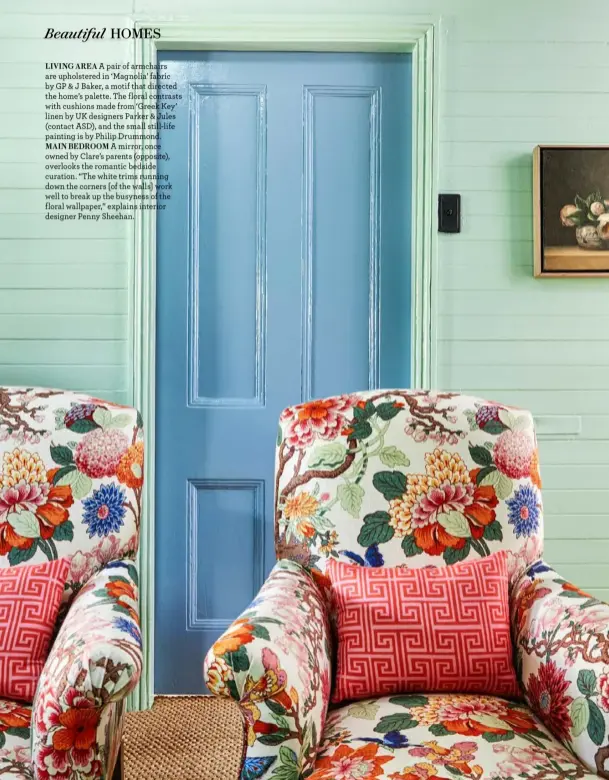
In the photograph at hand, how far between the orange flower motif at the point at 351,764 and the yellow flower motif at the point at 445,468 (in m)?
0.56

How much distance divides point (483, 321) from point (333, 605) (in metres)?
0.97

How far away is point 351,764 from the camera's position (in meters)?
1.06

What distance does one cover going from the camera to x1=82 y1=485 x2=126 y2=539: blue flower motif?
4.95 feet

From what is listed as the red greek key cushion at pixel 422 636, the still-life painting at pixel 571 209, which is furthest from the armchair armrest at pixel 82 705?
the still-life painting at pixel 571 209

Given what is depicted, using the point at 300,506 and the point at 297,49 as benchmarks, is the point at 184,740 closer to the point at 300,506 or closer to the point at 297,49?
the point at 300,506

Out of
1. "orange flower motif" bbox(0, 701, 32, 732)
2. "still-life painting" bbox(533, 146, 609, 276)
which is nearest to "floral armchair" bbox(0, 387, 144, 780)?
"orange flower motif" bbox(0, 701, 32, 732)

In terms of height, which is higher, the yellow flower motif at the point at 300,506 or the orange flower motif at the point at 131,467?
the orange flower motif at the point at 131,467

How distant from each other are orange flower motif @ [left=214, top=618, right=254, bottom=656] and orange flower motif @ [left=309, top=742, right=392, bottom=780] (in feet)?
0.69

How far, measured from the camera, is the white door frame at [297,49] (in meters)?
2.01

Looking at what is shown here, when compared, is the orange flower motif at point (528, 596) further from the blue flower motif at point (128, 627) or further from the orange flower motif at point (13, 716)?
the orange flower motif at point (13, 716)

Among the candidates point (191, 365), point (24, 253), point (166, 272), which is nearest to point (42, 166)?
point (24, 253)

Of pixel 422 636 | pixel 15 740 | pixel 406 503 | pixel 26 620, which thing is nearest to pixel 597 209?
pixel 406 503

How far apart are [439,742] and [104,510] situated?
79 cm

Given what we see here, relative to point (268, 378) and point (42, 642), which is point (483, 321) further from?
point (42, 642)
